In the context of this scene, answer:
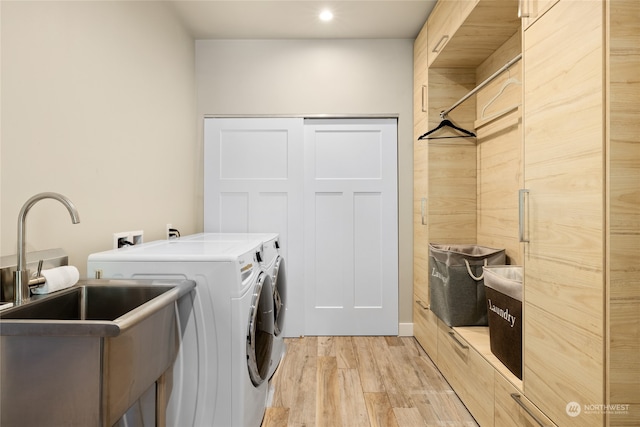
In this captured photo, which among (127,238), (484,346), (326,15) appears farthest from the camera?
(326,15)

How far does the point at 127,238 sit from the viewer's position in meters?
1.84

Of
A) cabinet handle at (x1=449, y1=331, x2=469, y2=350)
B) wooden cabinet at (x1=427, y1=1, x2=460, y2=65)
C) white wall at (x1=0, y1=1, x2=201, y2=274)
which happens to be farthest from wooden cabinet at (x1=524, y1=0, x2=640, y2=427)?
white wall at (x1=0, y1=1, x2=201, y2=274)

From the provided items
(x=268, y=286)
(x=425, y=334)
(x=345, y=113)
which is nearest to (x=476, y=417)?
(x=425, y=334)

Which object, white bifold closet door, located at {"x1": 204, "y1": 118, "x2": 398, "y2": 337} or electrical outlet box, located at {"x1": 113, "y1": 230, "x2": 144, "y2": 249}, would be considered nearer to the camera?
electrical outlet box, located at {"x1": 113, "y1": 230, "x2": 144, "y2": 249}

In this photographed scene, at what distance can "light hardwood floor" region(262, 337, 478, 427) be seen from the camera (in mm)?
1724

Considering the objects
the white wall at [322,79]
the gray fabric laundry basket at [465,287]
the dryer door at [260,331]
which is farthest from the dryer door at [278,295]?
the white wall at [322,79]

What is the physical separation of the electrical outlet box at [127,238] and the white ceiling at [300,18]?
165 centimetres

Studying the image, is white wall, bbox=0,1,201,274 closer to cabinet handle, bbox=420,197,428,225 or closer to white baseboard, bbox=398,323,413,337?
cabinet handle, bbox=420,197,428,225

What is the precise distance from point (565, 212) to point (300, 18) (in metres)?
2.26

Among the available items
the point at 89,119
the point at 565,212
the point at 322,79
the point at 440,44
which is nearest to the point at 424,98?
the point at 440,44

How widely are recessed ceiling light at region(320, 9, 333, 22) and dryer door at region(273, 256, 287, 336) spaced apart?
1.80 metres

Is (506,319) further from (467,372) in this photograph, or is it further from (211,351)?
(211,351)

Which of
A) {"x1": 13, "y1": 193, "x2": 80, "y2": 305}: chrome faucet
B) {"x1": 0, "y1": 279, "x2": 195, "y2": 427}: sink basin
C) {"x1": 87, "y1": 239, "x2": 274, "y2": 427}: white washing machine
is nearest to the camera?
{"x1": 0, "y1": 279, "x2": 195, "y2": 427}: sink basin

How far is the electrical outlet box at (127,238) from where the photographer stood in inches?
69.1
